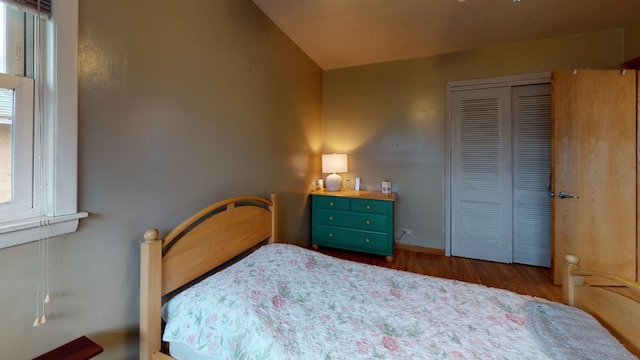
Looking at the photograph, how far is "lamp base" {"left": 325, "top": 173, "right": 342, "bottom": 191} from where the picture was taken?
134 inches

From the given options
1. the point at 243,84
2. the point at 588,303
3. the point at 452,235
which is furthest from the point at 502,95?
the point at 243,84

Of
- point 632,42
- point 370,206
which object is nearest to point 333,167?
point 370,206

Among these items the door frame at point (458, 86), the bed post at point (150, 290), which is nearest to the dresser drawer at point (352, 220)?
the door frame at point (458, 86)

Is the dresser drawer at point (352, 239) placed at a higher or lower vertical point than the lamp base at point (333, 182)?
lower

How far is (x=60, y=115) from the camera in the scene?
100cm

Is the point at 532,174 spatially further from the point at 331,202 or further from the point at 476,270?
the point at 331,202

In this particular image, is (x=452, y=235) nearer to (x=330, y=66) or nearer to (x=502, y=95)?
(x=502, y=95)

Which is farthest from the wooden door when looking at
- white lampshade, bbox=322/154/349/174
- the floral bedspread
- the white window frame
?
the white window frame

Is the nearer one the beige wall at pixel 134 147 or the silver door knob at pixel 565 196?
the beige wall at pixel 134 147

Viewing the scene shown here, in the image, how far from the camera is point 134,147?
1292mm

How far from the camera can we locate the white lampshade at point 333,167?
3.42 meters

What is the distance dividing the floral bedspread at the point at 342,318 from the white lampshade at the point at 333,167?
192cm

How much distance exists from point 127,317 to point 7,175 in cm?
79

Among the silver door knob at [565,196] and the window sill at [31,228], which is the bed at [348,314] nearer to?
the window sill at [31,228]
